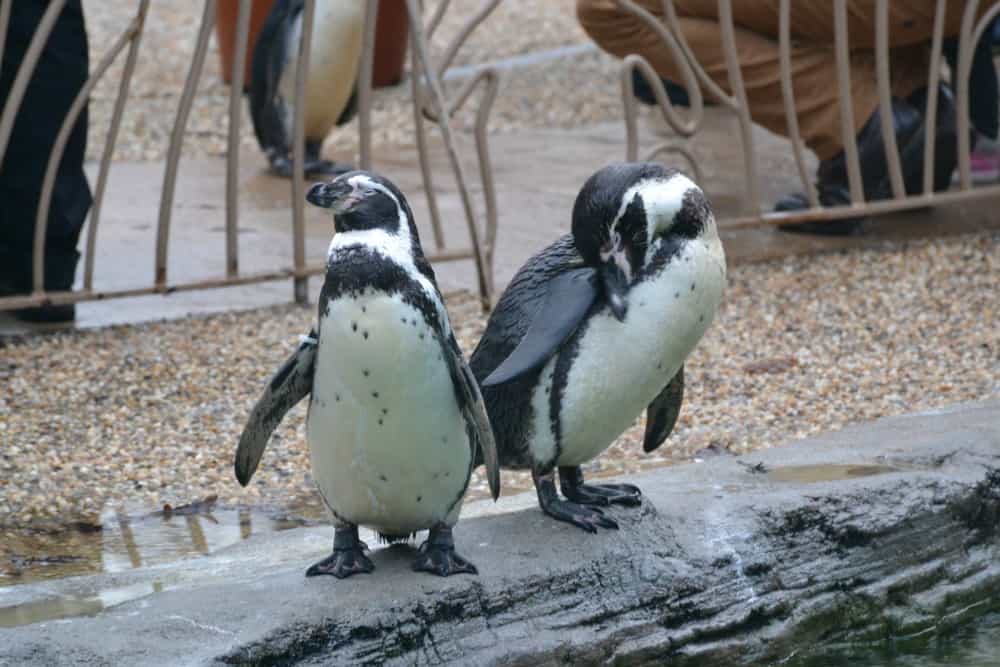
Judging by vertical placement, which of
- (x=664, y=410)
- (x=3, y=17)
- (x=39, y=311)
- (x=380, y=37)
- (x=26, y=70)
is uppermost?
(x=3, y=17)

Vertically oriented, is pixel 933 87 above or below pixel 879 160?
above

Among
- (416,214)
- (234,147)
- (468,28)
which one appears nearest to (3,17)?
(234,147)

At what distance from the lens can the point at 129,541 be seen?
3672 mm

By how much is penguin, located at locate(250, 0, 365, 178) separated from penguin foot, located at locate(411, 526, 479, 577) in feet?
16.0

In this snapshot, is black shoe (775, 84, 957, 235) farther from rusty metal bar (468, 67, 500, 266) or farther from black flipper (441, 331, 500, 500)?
black flipper (441, 331, 500, 500)

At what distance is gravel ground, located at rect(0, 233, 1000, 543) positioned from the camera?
13.5ft

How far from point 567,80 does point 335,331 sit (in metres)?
7.87

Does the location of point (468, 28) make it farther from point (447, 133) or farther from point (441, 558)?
point (441, 558)

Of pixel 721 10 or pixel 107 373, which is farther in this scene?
pixel 721 10

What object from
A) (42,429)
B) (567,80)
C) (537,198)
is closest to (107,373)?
(42,429)

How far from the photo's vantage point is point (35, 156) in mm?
5371

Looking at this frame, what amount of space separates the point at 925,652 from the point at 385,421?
124 centimetres

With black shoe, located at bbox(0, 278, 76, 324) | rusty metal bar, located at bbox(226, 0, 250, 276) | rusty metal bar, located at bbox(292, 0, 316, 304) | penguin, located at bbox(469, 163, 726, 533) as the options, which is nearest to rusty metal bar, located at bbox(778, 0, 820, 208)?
rusty metal bar, located at bbox(292, 0, 316, 304)

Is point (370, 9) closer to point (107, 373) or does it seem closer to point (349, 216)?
point (107, 373)
